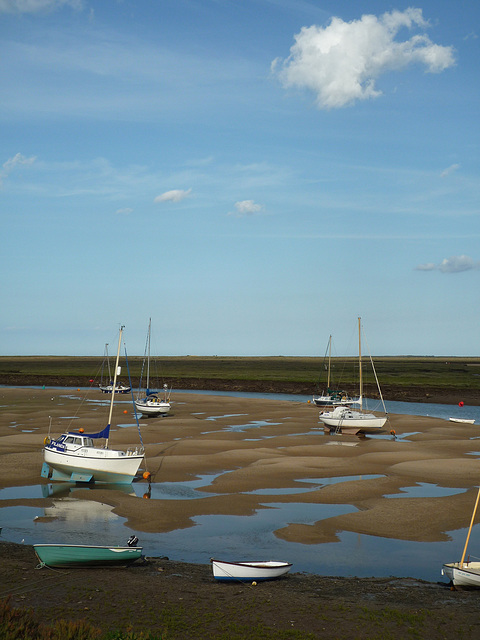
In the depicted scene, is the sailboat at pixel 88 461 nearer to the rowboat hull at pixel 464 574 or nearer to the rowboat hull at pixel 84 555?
the rowboat hull at pixel 84 555

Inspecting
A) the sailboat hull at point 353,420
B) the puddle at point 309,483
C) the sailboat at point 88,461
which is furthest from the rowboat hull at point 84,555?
the sailboat hull at point 353,420

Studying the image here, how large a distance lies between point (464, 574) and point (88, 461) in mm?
21303

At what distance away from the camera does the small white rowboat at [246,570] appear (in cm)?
2006

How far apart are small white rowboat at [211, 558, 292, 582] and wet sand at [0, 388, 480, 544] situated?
5055 millimetres

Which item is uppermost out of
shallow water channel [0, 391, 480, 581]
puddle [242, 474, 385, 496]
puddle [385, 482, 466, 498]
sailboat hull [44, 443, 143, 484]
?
sailboat hull [44, 443, 143, 484]

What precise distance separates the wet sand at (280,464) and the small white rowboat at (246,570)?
505 cm

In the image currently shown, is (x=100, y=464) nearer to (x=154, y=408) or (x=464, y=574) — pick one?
(x=464, y=574)

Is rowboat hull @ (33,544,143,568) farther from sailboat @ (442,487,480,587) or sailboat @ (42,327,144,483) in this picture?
sailboat @ (42,327,144,483)

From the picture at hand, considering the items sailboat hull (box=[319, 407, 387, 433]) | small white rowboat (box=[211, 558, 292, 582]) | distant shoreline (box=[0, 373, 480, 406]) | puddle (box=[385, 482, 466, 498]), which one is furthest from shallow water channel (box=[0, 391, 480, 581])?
distant shoreline (box=[0, 373, 480, 406])

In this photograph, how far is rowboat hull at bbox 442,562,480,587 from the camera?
1991 cm

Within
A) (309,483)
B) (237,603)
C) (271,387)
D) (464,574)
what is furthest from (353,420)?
(271,387)

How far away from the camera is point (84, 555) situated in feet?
68.2

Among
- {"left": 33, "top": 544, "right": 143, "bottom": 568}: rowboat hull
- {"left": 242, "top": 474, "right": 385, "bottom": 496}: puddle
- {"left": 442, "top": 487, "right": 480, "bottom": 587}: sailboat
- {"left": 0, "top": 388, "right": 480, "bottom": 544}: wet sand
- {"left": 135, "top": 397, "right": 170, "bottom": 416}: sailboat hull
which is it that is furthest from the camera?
{"left": 135, "top": 397, "right": 170, "bottom": 416}: sailboat hull

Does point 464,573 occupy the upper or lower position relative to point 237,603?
upper
